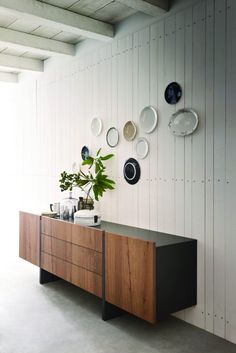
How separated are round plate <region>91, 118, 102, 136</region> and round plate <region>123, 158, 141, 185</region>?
0.63 meters

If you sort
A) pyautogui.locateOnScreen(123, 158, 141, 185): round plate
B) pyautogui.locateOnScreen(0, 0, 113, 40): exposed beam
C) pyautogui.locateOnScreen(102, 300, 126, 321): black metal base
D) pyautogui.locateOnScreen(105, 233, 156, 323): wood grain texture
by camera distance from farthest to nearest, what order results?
pyautogui.locateOnScreen(123, 158, 141, 185): round plate < pyautogui.locateOnScreen(102, 300, 126, 321): black metal base < pyautogui.locateOnScreen(0, 0, 113, 40): exposed beam < pyautogui.locateOnScreen(105, 233, 156, 323): wood grain texture

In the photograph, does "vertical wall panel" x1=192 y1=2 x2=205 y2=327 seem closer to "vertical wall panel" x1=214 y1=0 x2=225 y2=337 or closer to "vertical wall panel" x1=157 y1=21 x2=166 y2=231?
"vertical wall panel" x1=214 y1=0 x2=225 y2=337

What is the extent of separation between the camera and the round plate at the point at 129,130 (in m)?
3.81

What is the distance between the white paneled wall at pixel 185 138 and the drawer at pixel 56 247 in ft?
1.99

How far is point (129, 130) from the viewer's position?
387 centimetres

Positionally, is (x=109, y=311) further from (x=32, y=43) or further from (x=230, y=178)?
(x=32, y=43)

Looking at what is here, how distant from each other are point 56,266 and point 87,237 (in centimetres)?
78

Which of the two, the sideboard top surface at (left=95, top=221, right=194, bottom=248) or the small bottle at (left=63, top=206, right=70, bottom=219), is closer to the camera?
the sideboard top surface at (left=95, top=221, right=194, bottom=248)

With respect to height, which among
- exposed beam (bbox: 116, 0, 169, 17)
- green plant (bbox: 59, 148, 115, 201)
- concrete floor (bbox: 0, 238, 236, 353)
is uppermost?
exposed beam (bbox: 116, 0, 169, 17)

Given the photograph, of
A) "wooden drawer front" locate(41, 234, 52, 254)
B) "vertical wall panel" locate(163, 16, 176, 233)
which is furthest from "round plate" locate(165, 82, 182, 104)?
"wooden drawer front" locate(41, 234, 52, 254)

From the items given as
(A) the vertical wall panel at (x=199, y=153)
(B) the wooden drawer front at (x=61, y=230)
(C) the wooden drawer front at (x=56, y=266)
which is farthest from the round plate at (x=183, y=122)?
(C) the wooden drawer front at (x=56, y=266)

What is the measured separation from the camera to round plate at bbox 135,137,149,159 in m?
3.68

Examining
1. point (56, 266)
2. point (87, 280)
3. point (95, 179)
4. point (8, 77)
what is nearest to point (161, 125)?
point (95, 179)

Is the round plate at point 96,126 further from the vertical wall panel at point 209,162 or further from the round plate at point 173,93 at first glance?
the vertical wall panel at point 209,162
